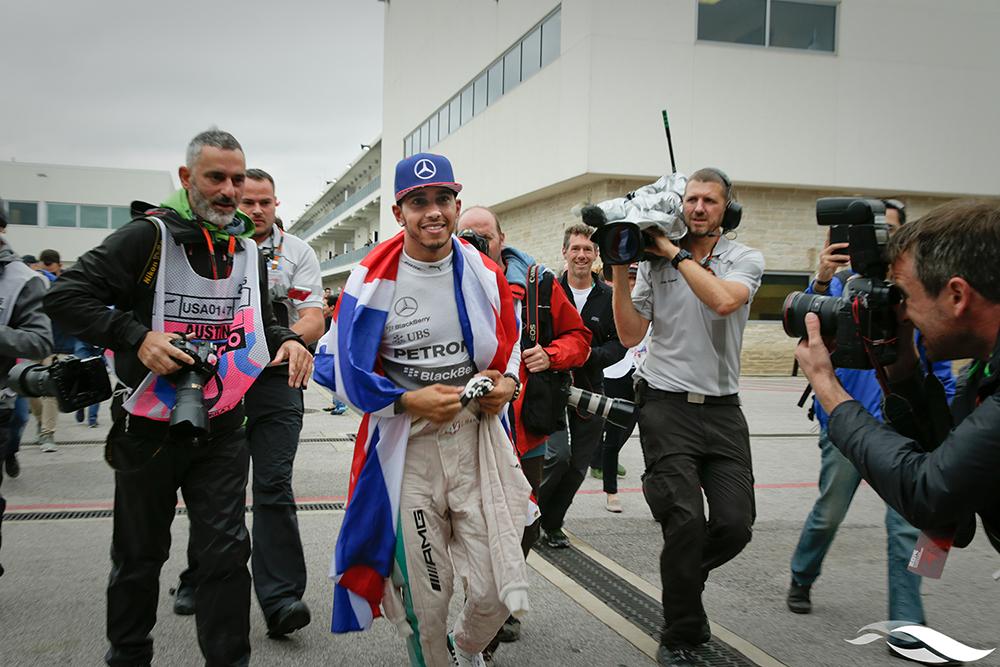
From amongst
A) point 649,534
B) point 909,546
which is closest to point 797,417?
point 649,534

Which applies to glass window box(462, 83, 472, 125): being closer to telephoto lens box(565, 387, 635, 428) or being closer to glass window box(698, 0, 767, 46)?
glass window box(698, 0, 767, 46)

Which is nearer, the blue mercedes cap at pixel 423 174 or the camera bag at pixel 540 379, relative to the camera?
the blue mercedes cap at pixel 423 174

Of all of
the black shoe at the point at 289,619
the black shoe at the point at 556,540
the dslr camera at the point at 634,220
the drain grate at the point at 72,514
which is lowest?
the drain grate at the point at 72,514

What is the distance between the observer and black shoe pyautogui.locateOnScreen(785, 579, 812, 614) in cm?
416

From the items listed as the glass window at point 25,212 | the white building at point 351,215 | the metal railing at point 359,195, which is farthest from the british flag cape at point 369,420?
the glass window at point 25,212

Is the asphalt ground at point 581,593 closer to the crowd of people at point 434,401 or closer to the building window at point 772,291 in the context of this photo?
the crowd of people at point 434,401

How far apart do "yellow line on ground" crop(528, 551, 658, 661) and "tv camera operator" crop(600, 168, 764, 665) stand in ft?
0.61

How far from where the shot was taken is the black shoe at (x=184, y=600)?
3.96 m

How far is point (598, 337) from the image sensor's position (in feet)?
18.0

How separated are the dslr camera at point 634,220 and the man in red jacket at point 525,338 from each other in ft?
1.82

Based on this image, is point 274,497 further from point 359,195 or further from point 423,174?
point 359,195

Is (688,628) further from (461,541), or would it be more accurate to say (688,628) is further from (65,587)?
(65,587)

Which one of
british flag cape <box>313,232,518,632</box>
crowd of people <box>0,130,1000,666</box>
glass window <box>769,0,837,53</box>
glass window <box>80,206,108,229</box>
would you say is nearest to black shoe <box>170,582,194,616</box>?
crowd of people <box>0,130,1000,666</box>

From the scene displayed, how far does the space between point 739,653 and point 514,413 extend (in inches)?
61.4
